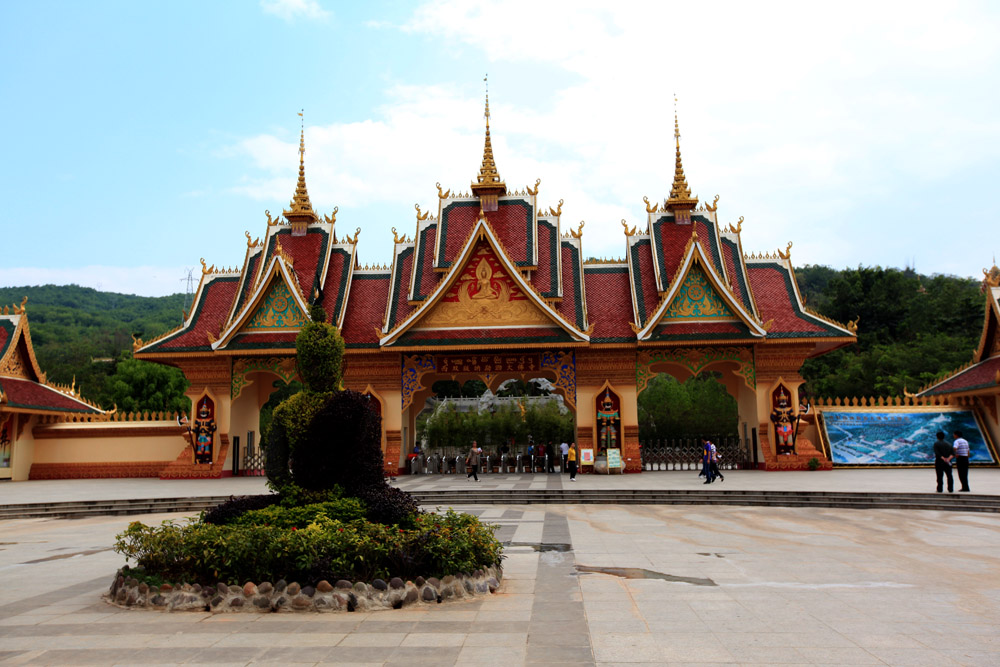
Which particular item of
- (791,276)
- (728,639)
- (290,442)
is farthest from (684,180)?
(728,639)

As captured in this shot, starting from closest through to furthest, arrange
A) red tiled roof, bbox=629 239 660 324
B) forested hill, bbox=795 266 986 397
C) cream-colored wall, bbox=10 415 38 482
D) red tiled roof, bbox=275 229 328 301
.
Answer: red tiled roof, bbox=629 239 660 324
cream-colored wall, bbox=10 415 38 482
red tiled roof, bbox=275 229 328 301
forested hill, bbox=795 266 986 397

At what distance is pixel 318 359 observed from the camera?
9.28 m

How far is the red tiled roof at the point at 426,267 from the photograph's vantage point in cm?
2580

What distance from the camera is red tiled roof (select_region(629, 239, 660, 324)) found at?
2518 centimetres

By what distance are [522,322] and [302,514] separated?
650 inches

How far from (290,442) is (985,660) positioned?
689 cm

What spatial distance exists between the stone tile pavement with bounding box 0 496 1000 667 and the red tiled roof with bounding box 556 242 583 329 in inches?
560

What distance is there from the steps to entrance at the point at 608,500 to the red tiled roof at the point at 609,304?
744cm

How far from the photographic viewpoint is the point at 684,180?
27.7 meters

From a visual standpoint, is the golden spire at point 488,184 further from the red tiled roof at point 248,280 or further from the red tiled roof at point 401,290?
the red tiled roof at point 248,280

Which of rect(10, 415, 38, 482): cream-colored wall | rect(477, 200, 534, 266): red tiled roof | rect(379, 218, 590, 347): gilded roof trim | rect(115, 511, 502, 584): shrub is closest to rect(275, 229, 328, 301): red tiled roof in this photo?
rect(379, 218, 590, 347): gilded roof trim

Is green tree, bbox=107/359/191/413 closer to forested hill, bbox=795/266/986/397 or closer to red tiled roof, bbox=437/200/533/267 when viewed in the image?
red tiled roof, bbox=437/200/533/267

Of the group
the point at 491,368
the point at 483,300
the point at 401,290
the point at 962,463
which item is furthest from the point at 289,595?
the point at 401,290

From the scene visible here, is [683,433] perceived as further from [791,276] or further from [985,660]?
[985,660]
